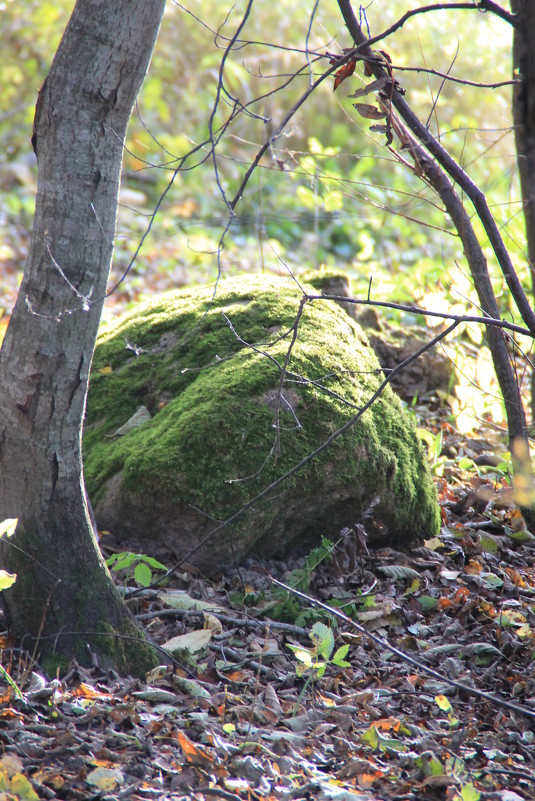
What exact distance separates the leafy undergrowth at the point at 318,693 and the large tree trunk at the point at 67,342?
6.9 inches

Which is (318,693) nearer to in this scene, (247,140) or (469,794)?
(469,794)

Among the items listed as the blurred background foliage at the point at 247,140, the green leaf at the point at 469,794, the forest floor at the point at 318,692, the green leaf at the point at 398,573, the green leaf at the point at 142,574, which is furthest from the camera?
the blurred background foliage at the point at 247,140

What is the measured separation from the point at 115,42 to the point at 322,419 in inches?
68.9

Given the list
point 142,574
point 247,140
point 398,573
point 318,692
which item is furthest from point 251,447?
point 247,140

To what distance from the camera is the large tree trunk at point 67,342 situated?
6.93ft

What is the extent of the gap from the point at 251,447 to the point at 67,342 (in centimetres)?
112

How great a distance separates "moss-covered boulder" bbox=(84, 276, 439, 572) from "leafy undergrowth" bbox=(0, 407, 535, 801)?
16 centimetres

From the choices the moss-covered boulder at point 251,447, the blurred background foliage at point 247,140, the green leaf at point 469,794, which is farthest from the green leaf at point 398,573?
the blurred background foliage at point 247,140

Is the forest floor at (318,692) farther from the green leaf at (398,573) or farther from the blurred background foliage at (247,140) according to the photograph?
the blurred background foliage at (247,140)

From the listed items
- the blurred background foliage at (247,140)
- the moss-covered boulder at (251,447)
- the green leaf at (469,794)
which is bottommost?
the green leaf at (469,794)

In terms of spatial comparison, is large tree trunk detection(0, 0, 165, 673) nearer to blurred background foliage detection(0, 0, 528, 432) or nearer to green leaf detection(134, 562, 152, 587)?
green leaf detection(134, 562, 152, 587)

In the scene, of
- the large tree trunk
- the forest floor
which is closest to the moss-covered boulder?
the forest floor

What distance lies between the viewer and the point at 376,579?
3.17 meters

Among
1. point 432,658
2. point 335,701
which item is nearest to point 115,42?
point 335,701
